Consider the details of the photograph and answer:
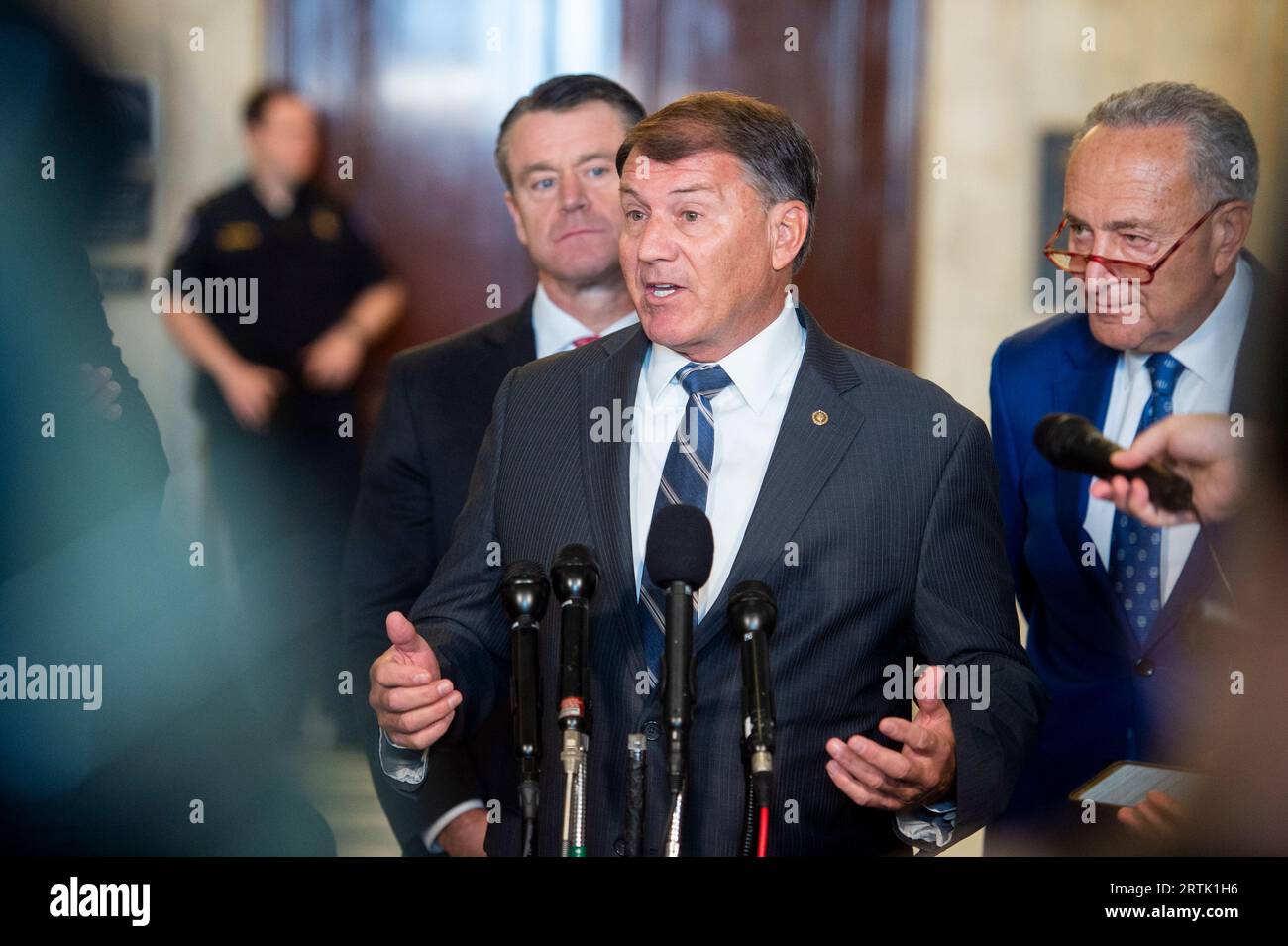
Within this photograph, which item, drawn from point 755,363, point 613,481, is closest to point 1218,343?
point 755,363

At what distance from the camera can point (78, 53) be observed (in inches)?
134

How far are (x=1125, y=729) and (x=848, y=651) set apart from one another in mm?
846

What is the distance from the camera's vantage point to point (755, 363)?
2238 millimetres

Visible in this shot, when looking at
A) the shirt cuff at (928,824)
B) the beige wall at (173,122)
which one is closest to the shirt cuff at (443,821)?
the shirt cuff at (928,824)

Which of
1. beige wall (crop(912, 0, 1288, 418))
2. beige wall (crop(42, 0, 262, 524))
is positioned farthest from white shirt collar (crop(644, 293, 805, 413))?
beige wall (crop(42, 0, 262, 524))

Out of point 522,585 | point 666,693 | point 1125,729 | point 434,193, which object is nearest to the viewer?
point 666,693

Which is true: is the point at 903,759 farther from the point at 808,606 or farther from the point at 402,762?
the point at 402,762

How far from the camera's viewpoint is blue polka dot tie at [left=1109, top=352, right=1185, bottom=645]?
2.62 metres

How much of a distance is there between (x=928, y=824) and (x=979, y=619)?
0.30 meters

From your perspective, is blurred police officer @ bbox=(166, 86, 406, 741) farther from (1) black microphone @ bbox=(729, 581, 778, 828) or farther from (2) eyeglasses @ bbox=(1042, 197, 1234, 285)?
(1) black microphone @ bbox=(729, 581, 778, 828)

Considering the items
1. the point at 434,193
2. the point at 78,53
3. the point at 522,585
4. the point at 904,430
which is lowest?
the point at 522,585

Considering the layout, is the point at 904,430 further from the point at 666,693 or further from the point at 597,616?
the point at 666,693
